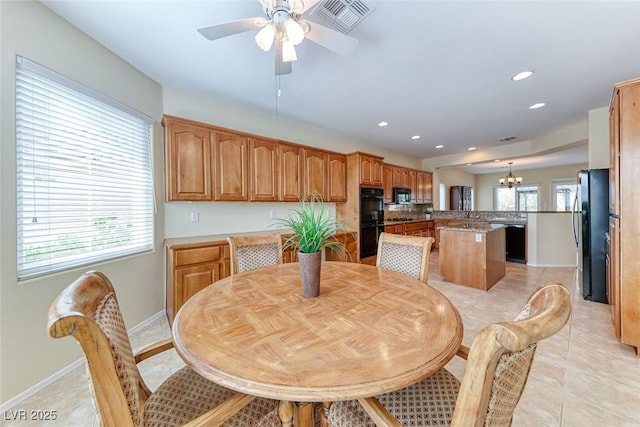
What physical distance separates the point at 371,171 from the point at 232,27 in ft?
11.4

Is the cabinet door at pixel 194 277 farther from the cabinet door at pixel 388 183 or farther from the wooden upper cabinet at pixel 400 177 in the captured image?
the wooden upper cabinet at pixel 400 177

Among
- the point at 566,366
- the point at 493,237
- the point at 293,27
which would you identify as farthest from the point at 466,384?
the point at 493,237

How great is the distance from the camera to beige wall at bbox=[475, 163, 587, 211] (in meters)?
7.93

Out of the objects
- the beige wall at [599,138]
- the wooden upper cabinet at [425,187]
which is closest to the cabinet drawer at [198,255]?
the beige wall at [599,138]

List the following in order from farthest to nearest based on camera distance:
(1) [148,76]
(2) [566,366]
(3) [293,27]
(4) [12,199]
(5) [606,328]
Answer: (1) [148,76]
(5) [606,328]
(2) [566,366]
(4) [12,199]
(3) [293,27]

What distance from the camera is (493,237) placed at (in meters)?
3.58

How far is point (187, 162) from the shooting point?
269 centimetres

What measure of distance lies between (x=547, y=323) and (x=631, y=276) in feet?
7.50

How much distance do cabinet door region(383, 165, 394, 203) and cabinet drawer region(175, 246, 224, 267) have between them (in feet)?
12.3

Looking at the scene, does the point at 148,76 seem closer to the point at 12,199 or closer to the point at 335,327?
the point at 12,199

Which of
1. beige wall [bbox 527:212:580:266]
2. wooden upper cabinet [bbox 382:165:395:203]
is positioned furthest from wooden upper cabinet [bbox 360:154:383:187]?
beige wall [bbox 527:212:580:266]

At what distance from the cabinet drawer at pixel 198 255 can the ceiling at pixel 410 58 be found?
1785 mm

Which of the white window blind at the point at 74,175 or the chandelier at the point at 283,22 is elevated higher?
the chandelier at the point at 283,22

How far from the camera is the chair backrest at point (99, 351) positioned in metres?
0.58
